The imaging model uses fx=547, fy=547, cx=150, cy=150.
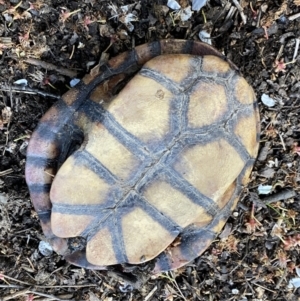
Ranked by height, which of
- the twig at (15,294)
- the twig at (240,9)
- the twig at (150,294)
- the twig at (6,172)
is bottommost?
the twig at (150,294)

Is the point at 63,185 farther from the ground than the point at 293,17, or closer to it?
closer to it

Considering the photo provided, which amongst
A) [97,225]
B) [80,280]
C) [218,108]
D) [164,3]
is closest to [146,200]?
[97,225]

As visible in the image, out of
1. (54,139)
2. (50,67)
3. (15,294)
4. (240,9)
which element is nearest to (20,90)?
(50,67)

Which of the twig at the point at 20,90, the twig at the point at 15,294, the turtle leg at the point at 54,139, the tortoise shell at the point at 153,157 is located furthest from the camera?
the twig at the point at 15,294

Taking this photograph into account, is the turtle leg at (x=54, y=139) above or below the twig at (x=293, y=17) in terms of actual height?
below

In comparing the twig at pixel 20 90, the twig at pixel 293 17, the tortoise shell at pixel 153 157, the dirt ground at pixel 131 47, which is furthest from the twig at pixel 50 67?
the twig at pixel 293 17

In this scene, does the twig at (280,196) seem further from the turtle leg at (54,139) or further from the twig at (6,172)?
the twig at (6,172)

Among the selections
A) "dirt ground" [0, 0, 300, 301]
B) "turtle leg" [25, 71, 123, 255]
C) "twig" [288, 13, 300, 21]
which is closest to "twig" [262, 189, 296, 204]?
"dirt ground" [0, 0, 300, 301]

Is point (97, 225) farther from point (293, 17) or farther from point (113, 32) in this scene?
point (293, 17)
